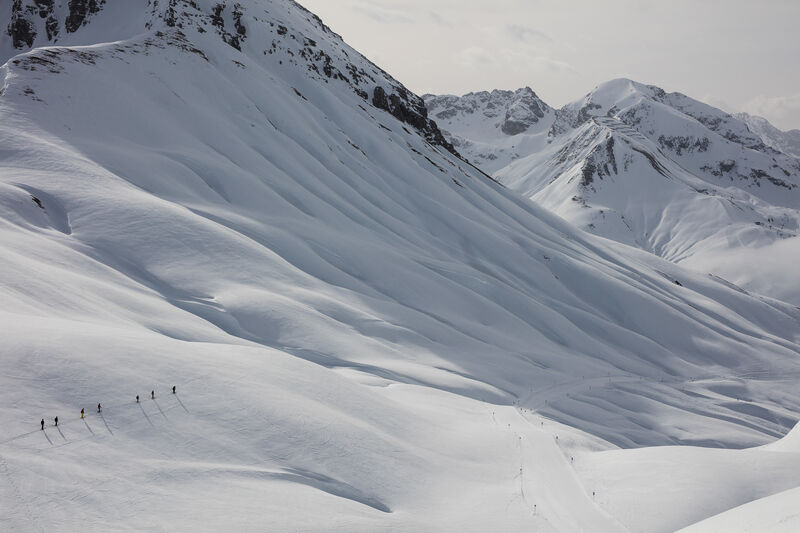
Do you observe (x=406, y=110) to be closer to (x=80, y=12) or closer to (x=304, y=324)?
(x=80, y=12)

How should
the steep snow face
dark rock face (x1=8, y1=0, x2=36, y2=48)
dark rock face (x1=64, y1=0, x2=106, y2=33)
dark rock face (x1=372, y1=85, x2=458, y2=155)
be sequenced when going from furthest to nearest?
dark rock face (x1=372, y1=85, x2=458, y2=155) < dark rock face (x1=8, y1=0, x2=36, y2=48) < dark rock face (x1=64, y1=0, x2=106, y2=33) < the steep snow face

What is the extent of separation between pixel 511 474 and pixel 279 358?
2054 cm

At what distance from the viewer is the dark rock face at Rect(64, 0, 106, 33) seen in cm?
13888

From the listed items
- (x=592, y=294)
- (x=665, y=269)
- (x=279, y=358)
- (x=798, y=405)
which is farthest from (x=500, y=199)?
(x=279, y=358)

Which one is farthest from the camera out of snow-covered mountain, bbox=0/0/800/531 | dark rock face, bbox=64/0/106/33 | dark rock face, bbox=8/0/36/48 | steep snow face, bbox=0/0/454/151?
dark rock face, bbox=8/0/36/48

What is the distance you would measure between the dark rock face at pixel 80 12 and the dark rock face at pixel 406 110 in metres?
73.2

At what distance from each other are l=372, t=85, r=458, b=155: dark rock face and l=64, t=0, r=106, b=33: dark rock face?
240ft

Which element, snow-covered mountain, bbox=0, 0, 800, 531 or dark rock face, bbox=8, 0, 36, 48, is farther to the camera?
dark rock face, bbox=8, 0, 36, 48

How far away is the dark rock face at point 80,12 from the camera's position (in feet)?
456

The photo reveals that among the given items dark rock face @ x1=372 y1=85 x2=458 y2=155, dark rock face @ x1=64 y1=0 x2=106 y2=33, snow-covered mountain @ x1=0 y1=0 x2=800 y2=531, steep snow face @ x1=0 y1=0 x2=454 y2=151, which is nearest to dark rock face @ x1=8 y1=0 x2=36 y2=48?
steep snow face @ x1=0 y1=0 x2=454 y2=151

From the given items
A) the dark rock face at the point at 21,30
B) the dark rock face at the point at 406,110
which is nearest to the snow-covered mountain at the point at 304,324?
the dark rock face at the point at 21,30

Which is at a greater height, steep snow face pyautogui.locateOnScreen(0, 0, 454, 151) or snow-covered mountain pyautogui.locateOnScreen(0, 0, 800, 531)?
steep snow face pyautogui.locateOnScreen(0, 0, 454, 151)

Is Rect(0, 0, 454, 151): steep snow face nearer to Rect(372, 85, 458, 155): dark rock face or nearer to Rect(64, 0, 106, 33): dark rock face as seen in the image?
Rect(64, 0, 106, 33): dark rock face

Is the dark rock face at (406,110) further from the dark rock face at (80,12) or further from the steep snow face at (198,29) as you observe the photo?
the dark rock face at (80,12)
